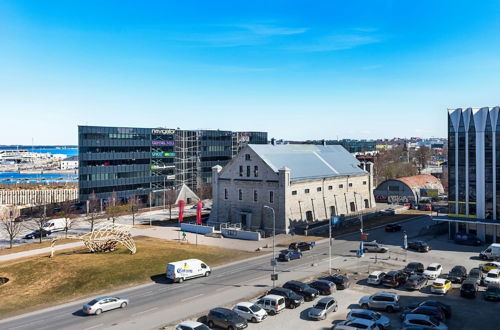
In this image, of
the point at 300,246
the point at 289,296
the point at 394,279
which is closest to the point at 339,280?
the point at 394,279

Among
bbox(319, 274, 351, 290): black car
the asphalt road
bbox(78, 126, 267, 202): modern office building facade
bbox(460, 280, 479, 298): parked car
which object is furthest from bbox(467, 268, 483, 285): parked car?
bbox(78, 126, 267, 202): modern office building facade

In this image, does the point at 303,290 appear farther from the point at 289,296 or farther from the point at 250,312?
the point at 250,312

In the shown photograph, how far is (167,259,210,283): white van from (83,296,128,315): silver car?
26.2 feet

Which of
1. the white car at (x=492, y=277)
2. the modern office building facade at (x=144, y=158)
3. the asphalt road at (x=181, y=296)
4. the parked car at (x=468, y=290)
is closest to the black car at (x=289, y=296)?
the asphalt road at (x=181, y=296)

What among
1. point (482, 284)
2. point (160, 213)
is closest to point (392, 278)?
point (482, 284)

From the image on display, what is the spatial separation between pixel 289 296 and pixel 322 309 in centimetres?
Answer: 387

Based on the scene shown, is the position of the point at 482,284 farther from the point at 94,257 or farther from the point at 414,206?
the point at 414,206

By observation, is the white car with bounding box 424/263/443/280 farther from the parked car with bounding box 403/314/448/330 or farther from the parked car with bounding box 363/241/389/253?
the parked car with bounding box 403/314/448/330

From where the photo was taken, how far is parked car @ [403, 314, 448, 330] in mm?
30692

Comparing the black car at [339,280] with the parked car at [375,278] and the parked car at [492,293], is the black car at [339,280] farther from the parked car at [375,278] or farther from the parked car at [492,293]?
the parked car at [492,293]

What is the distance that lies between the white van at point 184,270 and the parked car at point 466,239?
38.2 m

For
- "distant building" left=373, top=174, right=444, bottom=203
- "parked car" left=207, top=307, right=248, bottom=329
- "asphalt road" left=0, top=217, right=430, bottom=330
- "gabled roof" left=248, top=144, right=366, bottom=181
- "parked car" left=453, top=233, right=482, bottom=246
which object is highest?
"gabled roof" left=248, top=144, right=366, bottom=181

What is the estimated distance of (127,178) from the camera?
370ft

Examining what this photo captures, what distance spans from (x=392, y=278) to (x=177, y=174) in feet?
297
